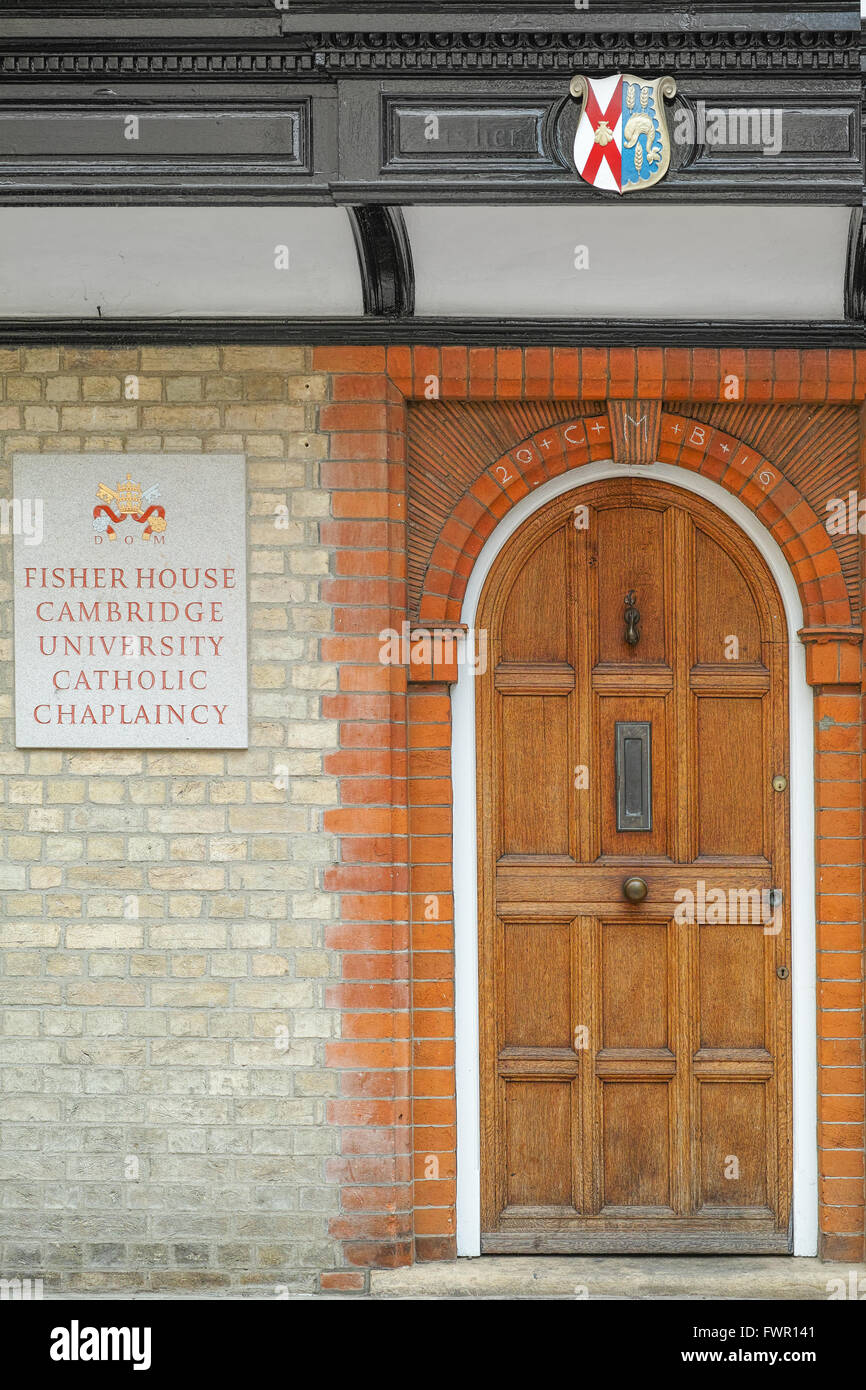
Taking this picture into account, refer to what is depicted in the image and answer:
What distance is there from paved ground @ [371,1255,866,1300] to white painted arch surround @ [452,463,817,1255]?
143mm

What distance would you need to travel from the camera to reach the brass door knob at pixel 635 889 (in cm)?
483

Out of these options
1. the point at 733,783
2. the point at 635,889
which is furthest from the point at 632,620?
the point at 635,889

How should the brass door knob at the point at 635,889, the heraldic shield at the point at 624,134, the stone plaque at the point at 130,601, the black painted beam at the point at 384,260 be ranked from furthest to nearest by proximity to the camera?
the brass door knob at the point at 635,889 → the stone plaque at the point at 130,601 → the black painted beam at the point at 384,260 → the heraldic shield at the point at 624,134

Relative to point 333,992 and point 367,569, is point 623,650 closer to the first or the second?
point 367,569

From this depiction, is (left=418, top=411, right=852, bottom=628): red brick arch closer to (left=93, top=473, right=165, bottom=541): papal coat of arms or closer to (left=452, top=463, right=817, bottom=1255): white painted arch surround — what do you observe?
(left=452, top=463, right=817, bottom=1255): white painted arch surround

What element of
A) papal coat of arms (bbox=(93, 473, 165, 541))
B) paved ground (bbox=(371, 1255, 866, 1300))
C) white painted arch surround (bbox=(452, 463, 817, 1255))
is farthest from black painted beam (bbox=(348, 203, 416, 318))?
paved ground (bbox=(371, 1255, 866, 1300))

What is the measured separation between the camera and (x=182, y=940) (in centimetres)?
471

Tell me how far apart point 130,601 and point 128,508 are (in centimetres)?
33

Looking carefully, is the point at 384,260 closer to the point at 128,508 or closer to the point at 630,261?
the point at 630,261

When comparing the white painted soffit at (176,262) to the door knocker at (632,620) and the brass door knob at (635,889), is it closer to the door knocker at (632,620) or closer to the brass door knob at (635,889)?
the door knocker at (632,620)

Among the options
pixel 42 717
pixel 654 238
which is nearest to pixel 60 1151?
pixel 42 717

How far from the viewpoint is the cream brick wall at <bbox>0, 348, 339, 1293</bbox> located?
15.4 feet

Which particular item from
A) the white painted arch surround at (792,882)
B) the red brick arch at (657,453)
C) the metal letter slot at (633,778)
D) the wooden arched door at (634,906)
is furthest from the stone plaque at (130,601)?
the metal letter slot at (633,778)

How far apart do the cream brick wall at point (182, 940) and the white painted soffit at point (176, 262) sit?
0.18m
